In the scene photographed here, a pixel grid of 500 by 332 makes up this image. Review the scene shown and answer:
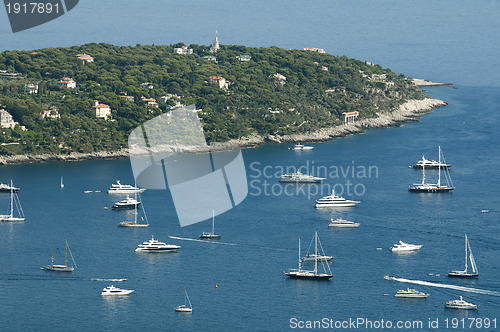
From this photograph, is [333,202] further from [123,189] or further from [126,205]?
[123,189]

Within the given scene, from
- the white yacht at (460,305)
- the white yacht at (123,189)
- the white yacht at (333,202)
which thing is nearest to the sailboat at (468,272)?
the white yacht at (460,305)

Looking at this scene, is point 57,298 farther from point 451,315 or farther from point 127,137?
point 127,137

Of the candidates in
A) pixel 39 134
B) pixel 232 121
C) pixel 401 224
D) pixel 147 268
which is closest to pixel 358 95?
pixel 232 121

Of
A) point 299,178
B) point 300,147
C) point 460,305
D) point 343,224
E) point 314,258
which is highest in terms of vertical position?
point 300,147

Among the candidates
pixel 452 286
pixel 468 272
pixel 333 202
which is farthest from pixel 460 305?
pixel 333 202

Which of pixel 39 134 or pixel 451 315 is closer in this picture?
pixel 451 315

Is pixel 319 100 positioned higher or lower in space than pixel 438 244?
higher
